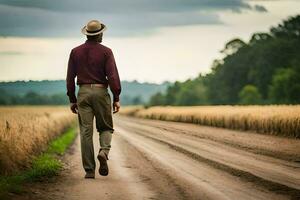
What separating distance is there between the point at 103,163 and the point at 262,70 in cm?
8511

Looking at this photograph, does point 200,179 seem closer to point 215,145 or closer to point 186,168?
point 186,168

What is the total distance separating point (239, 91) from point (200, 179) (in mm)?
90070

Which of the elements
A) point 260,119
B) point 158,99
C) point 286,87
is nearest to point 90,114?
point 260,119

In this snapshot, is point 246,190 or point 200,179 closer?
point 246,190

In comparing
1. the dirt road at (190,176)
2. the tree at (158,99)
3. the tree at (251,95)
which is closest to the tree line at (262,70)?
the tree at (251,95)

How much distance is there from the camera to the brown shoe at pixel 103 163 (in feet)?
30.1

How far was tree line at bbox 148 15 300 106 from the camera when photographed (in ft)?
268

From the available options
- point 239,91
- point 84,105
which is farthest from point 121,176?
point 239,91

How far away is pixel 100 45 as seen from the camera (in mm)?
9500

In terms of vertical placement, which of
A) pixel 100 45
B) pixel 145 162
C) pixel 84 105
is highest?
pixel 100 45

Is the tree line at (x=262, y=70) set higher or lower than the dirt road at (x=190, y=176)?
higher

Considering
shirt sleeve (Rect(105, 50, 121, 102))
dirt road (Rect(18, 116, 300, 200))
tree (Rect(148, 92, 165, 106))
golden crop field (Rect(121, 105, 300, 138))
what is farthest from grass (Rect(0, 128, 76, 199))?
tree (Rect(148, 92, 165, 106))

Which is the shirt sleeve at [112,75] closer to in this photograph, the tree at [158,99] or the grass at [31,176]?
the grass at [31,176]

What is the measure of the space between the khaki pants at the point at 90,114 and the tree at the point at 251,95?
256 feet
